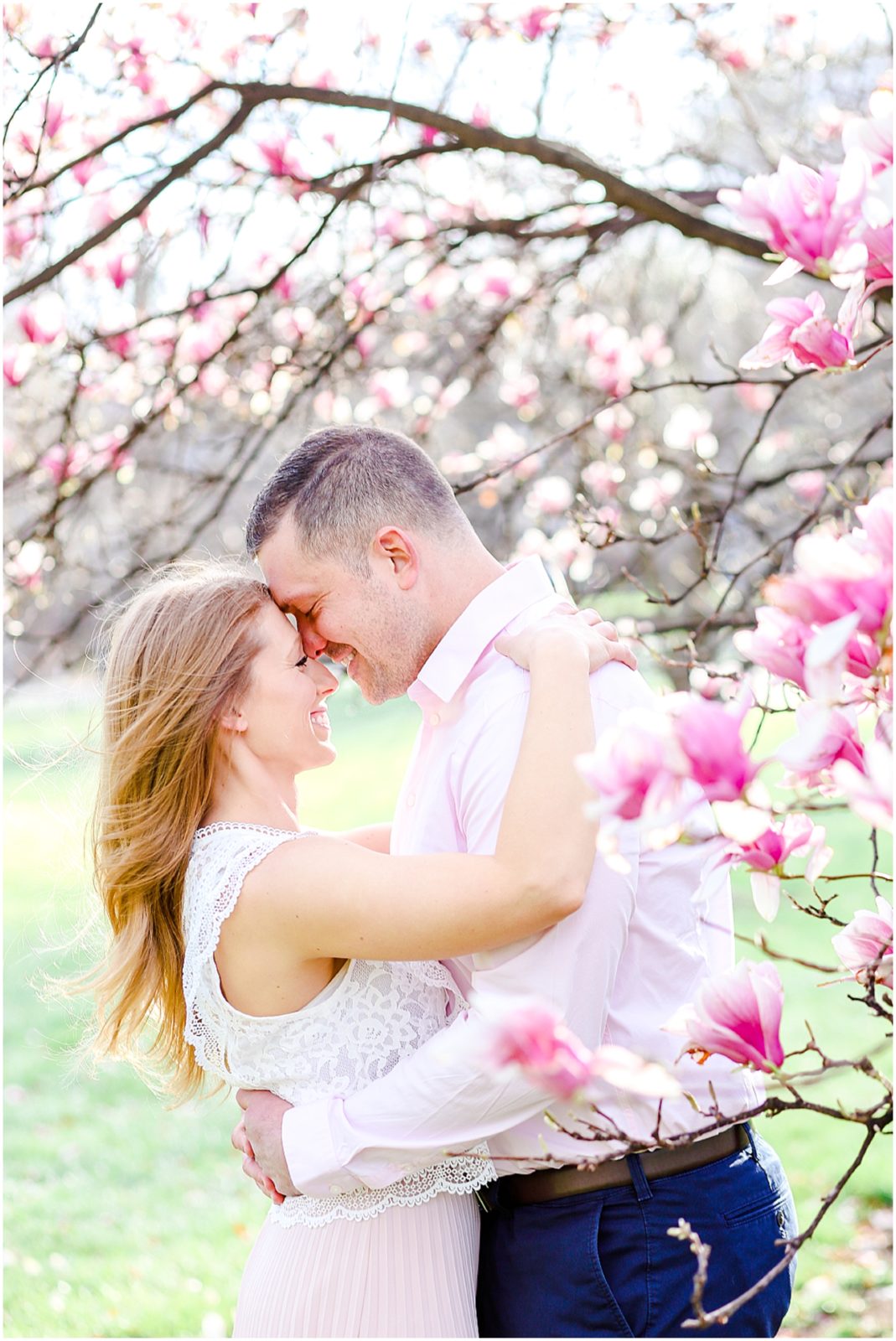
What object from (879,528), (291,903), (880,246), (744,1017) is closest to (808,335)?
(880,246)

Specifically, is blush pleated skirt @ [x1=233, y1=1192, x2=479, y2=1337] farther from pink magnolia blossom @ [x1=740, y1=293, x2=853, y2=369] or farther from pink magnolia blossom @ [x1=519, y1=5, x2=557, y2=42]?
pink magnolia blossom @ [x1=519, y1=5, x2=557, y2=42]

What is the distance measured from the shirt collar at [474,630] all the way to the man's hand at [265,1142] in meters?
0.58

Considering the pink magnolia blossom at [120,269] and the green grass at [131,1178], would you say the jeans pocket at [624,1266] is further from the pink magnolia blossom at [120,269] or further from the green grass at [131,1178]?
the pink magnolia blossom at [120,269]

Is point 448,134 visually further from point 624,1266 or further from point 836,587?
point 624,1266

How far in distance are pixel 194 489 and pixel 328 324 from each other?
33.9 inches

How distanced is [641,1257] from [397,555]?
3.18 feet

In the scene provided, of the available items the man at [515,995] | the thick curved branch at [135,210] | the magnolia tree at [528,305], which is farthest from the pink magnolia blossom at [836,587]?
the thick curved branch at [135,210]

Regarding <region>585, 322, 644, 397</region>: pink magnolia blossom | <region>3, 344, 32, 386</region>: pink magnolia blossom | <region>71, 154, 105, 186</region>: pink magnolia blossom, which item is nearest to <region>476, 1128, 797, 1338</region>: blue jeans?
<region>71, 154, 105, 186</region>: pink magnolia blossom

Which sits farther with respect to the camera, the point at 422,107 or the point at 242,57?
the point at 242,57

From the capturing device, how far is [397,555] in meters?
1.81

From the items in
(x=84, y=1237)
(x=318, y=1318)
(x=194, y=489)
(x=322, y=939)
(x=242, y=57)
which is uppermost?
(x=242, y=57)

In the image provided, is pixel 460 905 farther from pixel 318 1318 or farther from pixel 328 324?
pixel 328 324

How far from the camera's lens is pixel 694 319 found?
1164 cm

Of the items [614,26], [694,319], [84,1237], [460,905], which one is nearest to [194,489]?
[614,26]
